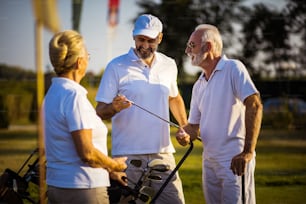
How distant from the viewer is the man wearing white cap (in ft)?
11.7

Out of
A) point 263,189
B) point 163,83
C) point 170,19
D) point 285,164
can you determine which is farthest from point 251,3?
point 163,83

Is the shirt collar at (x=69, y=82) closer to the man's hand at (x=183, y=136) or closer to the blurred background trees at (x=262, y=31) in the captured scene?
the man's hand at (x=183, y=136)

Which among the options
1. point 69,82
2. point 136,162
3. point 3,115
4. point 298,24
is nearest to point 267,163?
point 298,24

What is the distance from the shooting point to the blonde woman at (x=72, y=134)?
8.66ft

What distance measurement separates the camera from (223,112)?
11.1 feet

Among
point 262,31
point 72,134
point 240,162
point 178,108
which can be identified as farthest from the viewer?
point 262,31

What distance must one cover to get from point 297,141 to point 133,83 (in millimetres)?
5526

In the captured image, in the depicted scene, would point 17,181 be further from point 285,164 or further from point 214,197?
point 285,164

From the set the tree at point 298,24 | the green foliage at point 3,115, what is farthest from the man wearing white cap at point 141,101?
the tree at point 298,24

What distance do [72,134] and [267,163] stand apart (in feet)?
18.3

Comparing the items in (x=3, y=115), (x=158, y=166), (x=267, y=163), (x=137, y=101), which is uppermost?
(x=137, y=101)

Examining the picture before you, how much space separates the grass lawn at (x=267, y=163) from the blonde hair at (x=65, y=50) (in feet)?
11.1

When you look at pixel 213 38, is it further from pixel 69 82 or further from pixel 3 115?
pixel 3 115

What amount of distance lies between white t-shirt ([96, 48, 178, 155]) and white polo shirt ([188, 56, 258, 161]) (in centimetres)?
25
